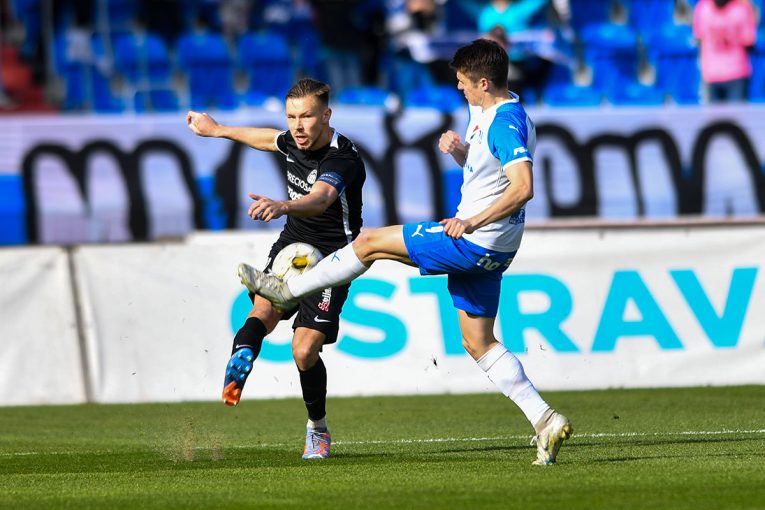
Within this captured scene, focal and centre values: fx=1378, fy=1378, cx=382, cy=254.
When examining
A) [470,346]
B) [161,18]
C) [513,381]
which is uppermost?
[161,18]

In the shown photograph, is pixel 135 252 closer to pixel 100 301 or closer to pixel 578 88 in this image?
pixel 100 301

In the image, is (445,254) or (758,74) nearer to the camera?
(445,254)

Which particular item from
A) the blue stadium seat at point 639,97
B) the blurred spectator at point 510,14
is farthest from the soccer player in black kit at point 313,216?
the blue stadium seat at point 639,97

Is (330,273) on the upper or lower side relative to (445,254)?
lower

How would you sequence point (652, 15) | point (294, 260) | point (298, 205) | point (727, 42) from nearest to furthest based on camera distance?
point (298, 205), point (294, 260), point (727, 42), point (652, 15)

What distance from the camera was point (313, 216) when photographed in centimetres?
784

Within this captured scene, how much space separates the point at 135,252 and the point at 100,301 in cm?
56

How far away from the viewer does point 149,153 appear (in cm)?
1577

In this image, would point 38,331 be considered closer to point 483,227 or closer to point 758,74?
point 483,227

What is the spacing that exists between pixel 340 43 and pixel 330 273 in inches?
475

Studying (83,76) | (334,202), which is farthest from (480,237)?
(83,76)

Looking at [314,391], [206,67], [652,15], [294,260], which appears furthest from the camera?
[652,15]

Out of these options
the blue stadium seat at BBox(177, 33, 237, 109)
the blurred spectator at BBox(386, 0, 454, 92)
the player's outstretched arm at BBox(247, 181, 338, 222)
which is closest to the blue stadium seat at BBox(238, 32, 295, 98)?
the blue stadium seat at BBox(177, 33, 237, 109)

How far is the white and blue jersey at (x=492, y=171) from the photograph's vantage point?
7305 millimetres
